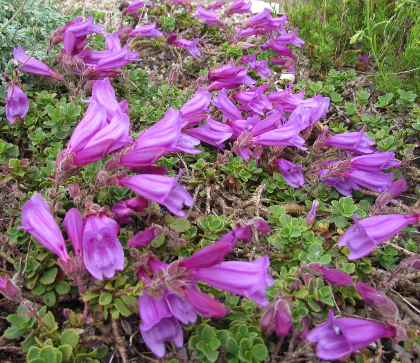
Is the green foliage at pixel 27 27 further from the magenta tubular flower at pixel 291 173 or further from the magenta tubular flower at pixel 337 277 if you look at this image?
the magenta tubular flower at pixel 337 277

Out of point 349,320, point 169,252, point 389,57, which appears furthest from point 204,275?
point 389,57

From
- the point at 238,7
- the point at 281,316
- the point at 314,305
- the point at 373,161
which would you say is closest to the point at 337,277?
the point at 314,305

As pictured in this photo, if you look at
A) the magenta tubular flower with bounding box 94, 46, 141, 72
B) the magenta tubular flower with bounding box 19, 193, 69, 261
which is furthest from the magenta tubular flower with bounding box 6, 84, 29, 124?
the magenta tubular flower with bounding box 19, 193, 69, 261

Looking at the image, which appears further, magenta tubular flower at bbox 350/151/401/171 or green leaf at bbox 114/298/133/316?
magenta tubular flower at bbox 350/151/401/171

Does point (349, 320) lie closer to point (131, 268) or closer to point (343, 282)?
point (343, 282)

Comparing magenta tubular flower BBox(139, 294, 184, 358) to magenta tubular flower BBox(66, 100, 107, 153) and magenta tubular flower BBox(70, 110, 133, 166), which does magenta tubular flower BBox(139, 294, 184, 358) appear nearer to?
magenta tubular flower BBox(70, 110, 133, 166)
